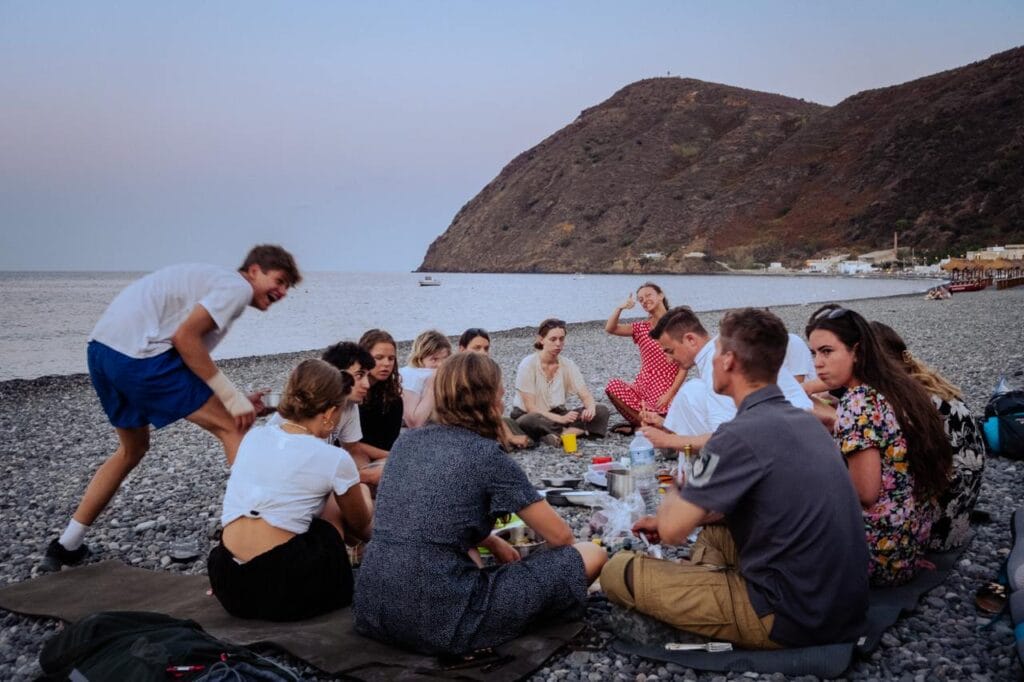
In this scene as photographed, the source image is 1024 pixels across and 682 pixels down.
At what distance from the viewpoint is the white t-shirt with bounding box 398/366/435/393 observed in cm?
761

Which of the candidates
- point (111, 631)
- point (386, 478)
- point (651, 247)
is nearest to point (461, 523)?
point (386, 478)

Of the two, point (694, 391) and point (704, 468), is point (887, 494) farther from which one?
point (694, 391)

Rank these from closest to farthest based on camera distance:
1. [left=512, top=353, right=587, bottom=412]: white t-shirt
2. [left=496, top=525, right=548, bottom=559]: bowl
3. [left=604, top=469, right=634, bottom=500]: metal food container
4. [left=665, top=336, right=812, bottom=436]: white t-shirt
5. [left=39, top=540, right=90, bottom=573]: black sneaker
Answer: [left=496, top=525, right=548, bottom=559]: bowl
[left=39, top=540, right=90, bottom=573]: black sneaker
[left=665, top=336, right=812, bottom=436]: white t-shirt
[left=604, top=469, right=634, bottom=500]: metal food container
[left=512, top=353, right=587, bottom=412]: white t-shirt

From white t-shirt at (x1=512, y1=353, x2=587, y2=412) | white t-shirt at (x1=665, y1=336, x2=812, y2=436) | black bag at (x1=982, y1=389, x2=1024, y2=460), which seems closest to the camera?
white t-shirt at (x1=665, y1=336, x2=812, y2=436)

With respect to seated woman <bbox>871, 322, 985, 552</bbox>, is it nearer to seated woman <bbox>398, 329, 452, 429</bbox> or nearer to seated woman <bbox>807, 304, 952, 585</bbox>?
seated woman <bbox>807, 304, 952, 585</bbox>

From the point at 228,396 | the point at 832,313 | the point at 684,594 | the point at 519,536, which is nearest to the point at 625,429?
the point at 519,536

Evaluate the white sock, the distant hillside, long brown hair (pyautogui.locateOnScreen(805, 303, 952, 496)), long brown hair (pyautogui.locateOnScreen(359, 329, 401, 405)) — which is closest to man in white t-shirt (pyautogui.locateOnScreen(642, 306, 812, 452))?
long brown hair (pyautogui.locateOnScreen(805, 303, 952, 496))

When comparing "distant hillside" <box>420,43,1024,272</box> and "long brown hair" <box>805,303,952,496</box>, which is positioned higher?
"distant hillside" <box>420,43,1024,272</box>

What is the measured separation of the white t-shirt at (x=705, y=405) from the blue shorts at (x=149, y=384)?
3524mm

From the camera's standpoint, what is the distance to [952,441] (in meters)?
4.76

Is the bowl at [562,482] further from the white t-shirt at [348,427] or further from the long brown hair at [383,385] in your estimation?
the white t-shirt at [348,427]

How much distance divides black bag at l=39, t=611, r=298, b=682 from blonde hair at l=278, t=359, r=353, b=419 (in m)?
1.20

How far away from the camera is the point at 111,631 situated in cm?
349

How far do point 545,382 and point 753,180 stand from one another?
133m
